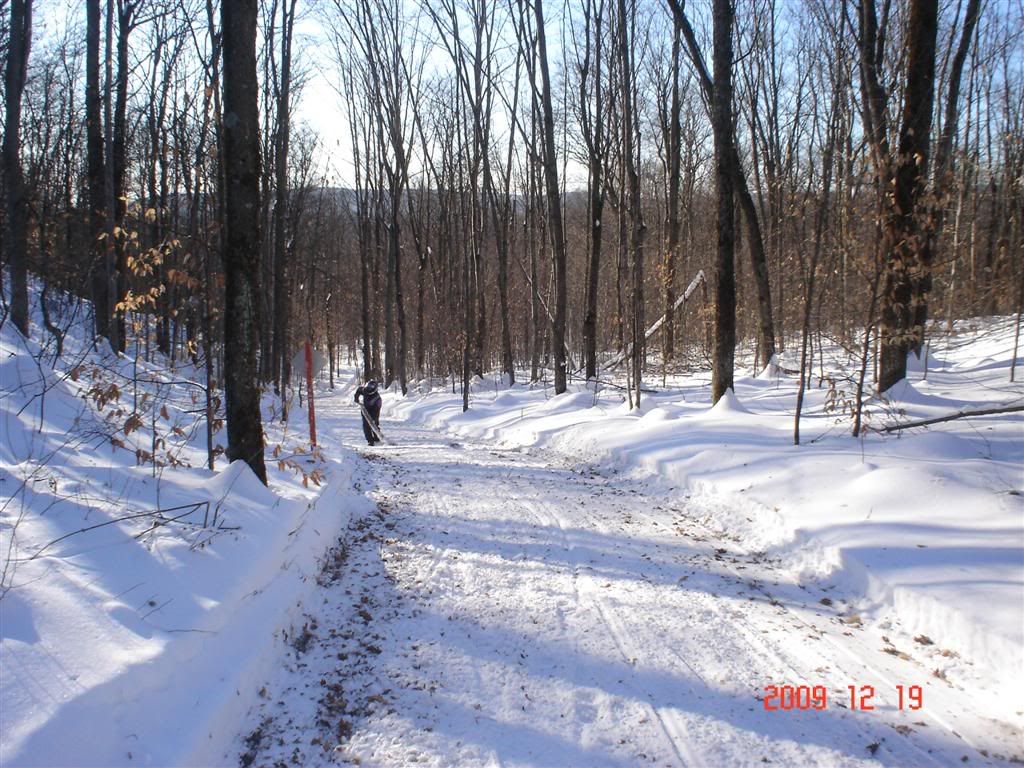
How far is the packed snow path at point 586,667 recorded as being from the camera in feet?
9.99

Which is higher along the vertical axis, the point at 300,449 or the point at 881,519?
the point at 300,449

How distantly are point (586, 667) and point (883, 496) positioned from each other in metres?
3.67

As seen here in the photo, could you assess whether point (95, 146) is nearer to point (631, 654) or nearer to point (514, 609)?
point (514, 609)

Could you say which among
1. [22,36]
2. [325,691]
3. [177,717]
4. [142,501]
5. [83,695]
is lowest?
[325,691]

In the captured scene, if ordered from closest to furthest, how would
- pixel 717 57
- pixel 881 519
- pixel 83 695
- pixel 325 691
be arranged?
pixel 83 695 → pixel 325 691 → pixel 881 519 → pixel 717 57

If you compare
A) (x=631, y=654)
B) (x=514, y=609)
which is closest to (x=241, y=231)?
(x=514, y=609)

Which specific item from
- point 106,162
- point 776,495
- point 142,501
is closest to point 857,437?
point 776,495

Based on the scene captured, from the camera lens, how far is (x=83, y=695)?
263 centimetres

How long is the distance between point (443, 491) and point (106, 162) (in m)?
12.0

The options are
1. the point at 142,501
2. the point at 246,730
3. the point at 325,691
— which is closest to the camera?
the point at 246,730

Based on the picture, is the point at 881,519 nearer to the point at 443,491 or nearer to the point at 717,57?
the point at 443,491
